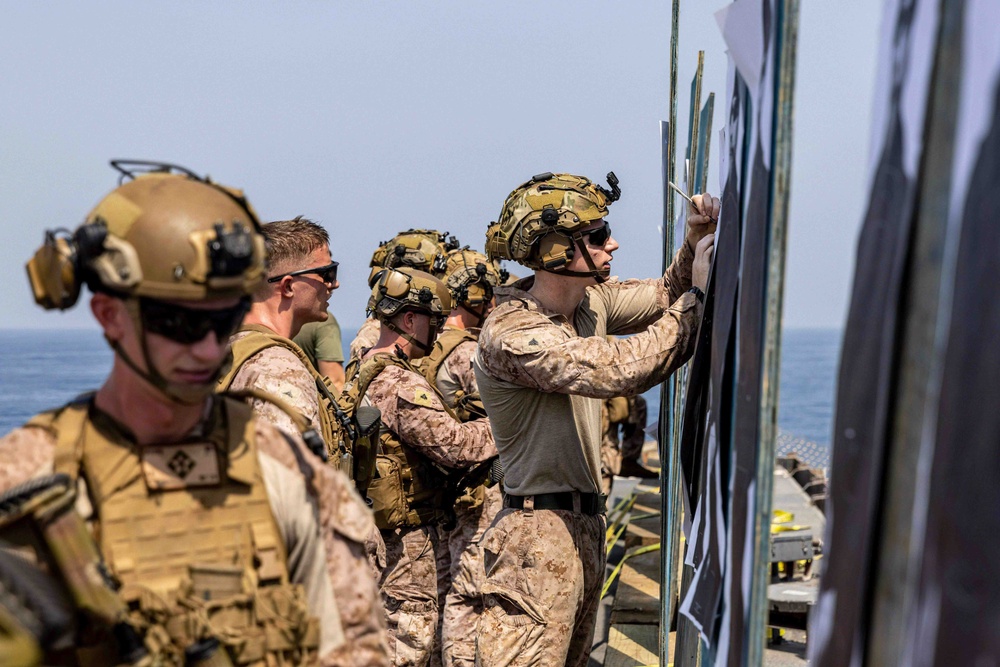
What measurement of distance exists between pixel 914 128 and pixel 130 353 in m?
1.70

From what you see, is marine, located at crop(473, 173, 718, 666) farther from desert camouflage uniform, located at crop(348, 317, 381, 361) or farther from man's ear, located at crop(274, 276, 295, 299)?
desert camouflage uniform, located at crop(348, 317, 381, 361)

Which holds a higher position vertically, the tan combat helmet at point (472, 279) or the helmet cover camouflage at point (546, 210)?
the helmet cover camouflage at point (546, 210)

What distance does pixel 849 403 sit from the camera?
7.88ft

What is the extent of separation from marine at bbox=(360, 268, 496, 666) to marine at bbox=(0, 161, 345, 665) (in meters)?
3.39

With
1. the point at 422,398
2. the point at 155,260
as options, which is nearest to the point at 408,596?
the point at 422,398

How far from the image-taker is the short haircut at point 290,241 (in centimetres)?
505

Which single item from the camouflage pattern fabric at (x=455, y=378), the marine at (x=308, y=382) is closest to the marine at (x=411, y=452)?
the marine at (x=308, y=382)

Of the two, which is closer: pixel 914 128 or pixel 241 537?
pixel 914 128

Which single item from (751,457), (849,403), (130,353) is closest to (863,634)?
(849,403)

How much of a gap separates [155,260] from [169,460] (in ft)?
1.49

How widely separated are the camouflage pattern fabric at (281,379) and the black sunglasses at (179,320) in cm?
168

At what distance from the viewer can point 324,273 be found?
5.14m

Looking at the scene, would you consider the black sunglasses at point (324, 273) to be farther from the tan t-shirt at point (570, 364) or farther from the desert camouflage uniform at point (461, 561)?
the desert camouflage uniform at point (461, 561)

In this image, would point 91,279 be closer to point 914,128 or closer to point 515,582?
point 914,128
